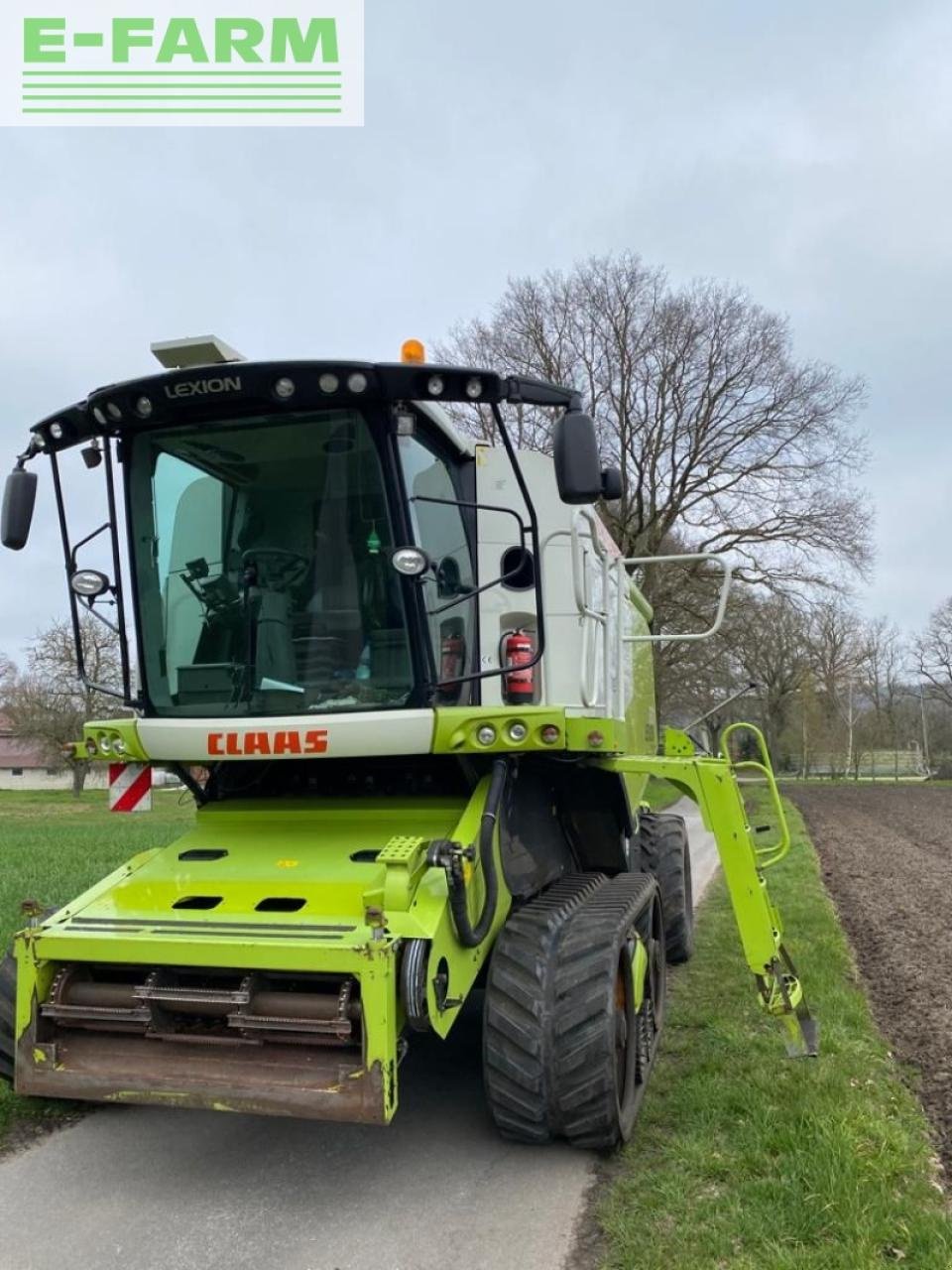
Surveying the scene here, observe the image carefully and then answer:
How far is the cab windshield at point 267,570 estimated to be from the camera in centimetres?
447

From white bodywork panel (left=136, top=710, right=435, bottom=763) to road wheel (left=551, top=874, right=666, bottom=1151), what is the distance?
3.47 ft

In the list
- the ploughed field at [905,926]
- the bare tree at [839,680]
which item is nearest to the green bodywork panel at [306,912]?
the ploughed field at [905,926]

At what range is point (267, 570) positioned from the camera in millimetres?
4652

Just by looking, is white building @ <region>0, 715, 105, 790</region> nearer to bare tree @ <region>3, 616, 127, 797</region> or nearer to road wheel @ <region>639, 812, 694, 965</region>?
→ bare tree @ <region>3, 616, 127, 797</region>

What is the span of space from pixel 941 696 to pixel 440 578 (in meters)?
68.0

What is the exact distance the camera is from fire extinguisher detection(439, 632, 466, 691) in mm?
4629

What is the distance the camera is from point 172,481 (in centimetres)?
470

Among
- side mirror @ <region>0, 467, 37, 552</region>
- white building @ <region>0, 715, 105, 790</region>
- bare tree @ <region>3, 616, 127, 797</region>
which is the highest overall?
side mirror @ <region>0, 467, 37, 552</region>

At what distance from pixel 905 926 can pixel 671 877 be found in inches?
111

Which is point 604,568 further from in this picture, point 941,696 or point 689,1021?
point 941,696

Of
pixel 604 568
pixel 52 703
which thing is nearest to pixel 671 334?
pixel 604 568

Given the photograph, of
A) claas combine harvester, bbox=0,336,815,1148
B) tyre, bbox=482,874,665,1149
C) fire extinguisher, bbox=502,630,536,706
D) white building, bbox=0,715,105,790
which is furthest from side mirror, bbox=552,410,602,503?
white building, bbox=0,715,105,790

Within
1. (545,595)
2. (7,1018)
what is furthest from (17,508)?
(545,595)

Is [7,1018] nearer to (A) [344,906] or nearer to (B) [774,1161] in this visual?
(A) [344,906]
